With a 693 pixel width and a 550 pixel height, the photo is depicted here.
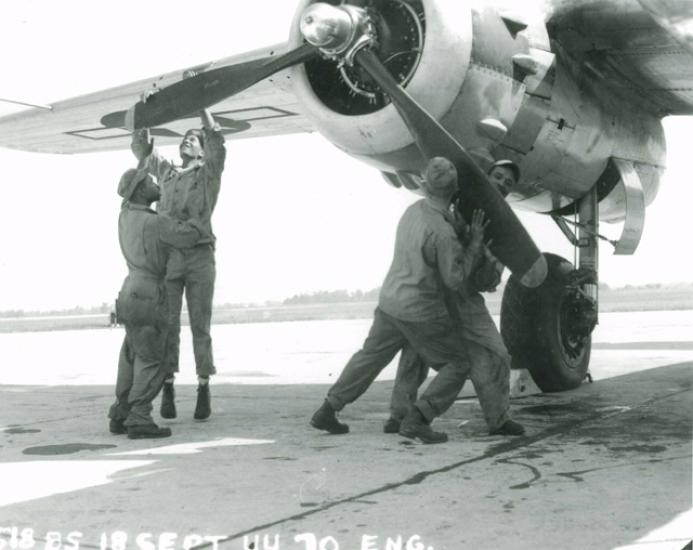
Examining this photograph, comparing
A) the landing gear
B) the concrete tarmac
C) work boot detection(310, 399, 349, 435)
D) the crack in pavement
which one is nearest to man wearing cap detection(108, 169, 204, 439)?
the concrete tarmac

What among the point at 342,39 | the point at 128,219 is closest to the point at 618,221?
the point at 342,39

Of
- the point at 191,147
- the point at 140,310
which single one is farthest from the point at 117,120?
the point at 140,310

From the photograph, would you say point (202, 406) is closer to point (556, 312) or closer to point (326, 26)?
point (326, 26)

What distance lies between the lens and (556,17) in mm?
6391

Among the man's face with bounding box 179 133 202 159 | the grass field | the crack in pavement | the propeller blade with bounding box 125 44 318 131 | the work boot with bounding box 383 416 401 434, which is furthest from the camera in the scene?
the grass field

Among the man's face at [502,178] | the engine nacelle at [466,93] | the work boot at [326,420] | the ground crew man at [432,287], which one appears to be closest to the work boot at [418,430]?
the ground crew man at [432,287]

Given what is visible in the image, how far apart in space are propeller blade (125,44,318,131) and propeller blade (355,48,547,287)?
566 mm

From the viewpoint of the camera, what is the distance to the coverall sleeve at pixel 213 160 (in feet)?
20.6

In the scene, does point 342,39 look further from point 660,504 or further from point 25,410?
point 25,410

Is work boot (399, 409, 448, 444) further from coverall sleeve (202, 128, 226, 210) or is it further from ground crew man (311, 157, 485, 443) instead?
coverall sleeve (202, 128, 226, 210)

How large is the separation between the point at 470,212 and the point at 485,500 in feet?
7.28

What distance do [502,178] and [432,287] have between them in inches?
34.1

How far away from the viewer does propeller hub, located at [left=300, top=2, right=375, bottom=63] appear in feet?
17.2

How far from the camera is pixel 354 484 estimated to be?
403cm
